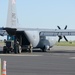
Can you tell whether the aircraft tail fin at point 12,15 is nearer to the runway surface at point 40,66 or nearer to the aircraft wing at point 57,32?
the aircraft wing at point 57,32

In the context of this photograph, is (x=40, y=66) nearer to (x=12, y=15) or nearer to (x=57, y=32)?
(x=12, y=15)

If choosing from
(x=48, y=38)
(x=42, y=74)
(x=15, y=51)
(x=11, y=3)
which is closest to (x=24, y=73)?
(x=42, y=74)

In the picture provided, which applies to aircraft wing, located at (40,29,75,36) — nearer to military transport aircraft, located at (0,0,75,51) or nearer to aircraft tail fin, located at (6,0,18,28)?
military transport aircraft, located at (0,0,75,51)

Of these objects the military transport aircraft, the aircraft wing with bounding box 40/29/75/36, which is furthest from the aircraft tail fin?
the aircraft wing with bounding box 40/29/75/36

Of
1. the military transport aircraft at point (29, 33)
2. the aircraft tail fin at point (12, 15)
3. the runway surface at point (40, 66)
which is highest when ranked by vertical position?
the aircraft tail fin at point (12, 15)

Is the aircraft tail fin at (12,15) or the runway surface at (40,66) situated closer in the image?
the runway surface at (40,66)

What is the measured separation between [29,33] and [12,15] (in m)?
3.50

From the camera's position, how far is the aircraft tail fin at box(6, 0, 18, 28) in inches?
1592

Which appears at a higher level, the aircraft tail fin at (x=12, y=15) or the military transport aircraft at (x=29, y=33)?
the aircraft tail fin at (x=12, y=15)

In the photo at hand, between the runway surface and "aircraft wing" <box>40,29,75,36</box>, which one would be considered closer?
the runway surface

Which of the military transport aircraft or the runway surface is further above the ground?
the military transport aircraft

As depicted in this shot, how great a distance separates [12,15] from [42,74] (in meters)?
26.1

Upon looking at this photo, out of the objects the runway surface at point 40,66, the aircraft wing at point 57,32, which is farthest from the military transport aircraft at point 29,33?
the runway surface at point 40,66

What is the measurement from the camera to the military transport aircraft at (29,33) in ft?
133
